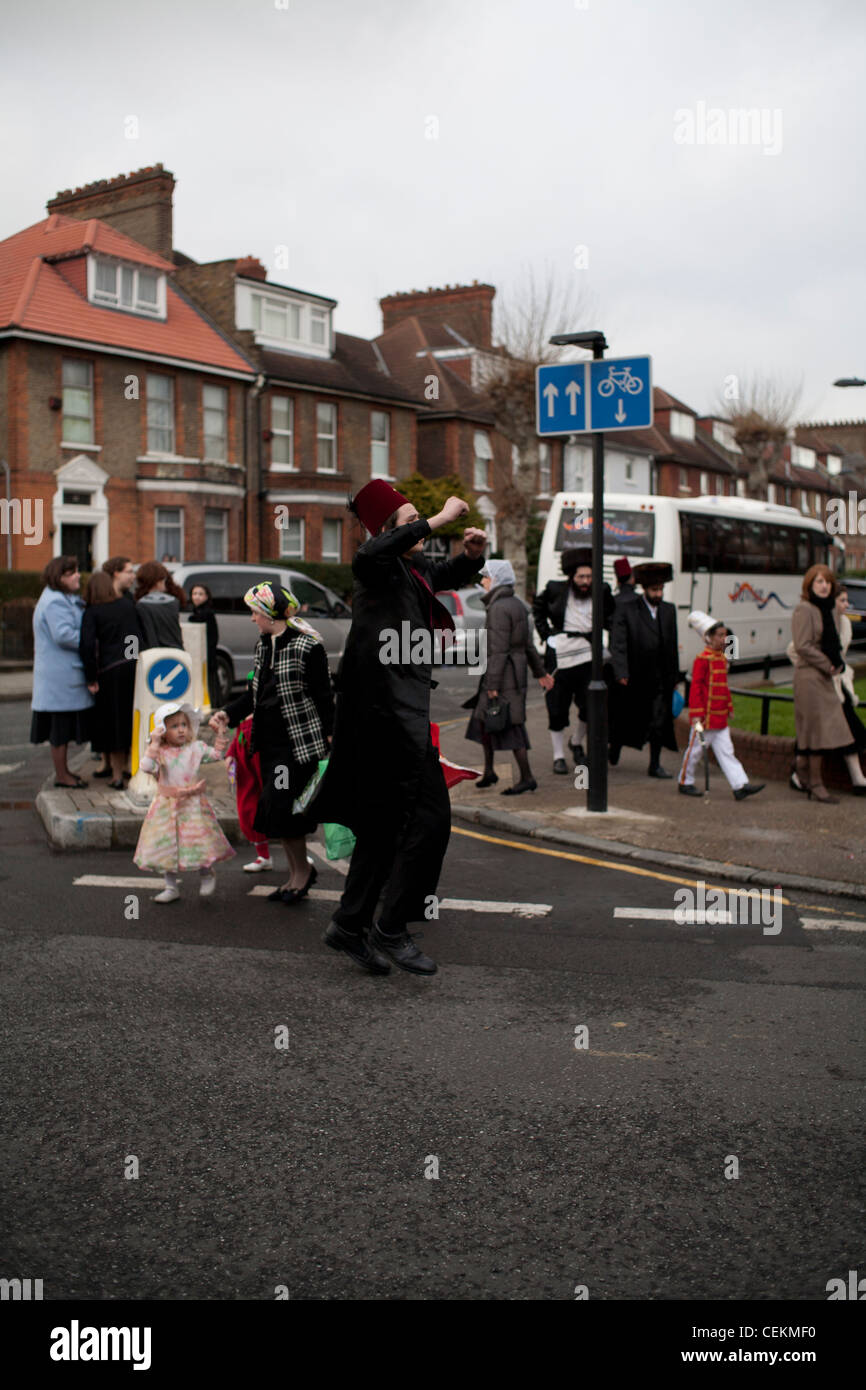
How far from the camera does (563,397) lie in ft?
30.2

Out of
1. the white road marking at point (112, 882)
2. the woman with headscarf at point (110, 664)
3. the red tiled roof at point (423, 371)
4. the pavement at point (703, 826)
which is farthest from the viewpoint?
the red tiled roof at point (423, 371)

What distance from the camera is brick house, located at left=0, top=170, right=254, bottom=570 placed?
1142 inches

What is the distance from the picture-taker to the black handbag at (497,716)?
991cm

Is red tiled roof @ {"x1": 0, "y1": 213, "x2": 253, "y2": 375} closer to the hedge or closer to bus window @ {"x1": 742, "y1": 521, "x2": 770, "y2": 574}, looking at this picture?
the hedge

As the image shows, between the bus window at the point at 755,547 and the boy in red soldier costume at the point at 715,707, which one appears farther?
the bus window at the point at 755,547

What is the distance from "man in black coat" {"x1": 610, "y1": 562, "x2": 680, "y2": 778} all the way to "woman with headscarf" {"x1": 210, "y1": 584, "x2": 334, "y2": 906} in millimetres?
4707

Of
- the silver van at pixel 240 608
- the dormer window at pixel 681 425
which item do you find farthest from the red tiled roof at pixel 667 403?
the silver van at pixel 240 608

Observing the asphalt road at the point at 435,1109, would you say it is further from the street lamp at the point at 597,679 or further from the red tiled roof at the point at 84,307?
the red tiled roof at the point at 84,307

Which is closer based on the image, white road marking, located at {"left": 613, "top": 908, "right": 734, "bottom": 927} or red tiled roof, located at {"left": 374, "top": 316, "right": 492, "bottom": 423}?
white road marking, located at {"left": 613, "top": 908, "right": 734, "bottom": 927}

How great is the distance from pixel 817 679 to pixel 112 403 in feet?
81.5

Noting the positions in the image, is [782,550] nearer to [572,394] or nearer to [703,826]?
[572,394]

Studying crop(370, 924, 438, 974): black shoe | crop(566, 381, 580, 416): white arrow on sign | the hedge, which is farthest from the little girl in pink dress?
the hedge
